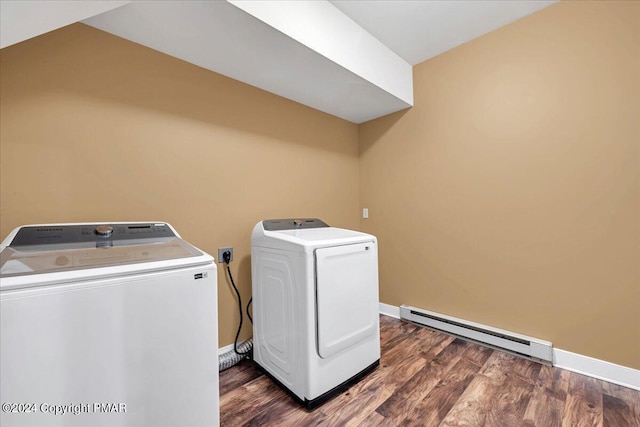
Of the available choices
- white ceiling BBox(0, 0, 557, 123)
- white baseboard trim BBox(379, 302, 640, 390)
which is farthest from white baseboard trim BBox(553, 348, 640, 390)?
white ceiling BBox(0, 0, 557, 123)

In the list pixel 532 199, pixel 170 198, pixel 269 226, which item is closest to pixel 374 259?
pixel 269 226

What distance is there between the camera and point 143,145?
158cm

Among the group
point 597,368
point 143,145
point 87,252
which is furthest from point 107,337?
point 597,368

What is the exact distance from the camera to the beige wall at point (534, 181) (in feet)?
5.07

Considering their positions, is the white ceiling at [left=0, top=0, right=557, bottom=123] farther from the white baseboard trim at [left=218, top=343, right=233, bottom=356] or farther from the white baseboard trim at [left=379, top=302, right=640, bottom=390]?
the white baseboard trim at [left=379, top=302, right=640, bottom=390]

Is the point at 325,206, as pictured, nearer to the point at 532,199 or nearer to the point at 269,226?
the point at 269,226

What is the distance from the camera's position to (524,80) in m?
1.85

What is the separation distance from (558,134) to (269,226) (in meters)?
2.01

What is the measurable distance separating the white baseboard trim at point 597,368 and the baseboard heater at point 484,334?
0.21ft

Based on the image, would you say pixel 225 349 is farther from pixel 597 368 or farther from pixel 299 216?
pixel 597 368

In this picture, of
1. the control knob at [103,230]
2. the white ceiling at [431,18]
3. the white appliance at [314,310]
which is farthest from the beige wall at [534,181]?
the control knob at [103,230]

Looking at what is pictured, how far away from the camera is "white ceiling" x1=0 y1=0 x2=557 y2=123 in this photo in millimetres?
1247

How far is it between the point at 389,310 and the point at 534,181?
1658 mm

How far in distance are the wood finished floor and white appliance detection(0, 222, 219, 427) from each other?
1.98 ft
